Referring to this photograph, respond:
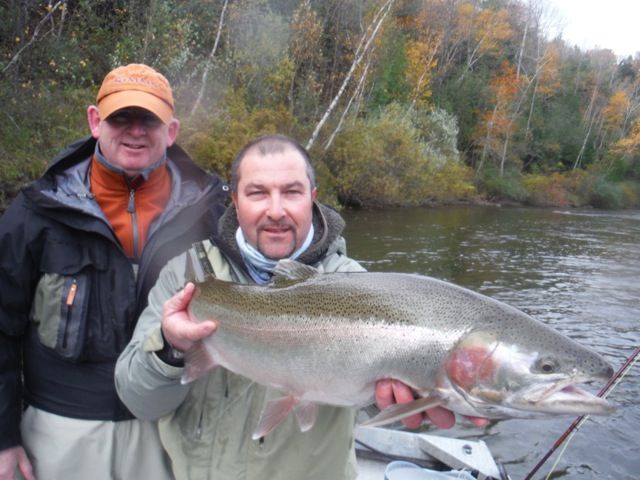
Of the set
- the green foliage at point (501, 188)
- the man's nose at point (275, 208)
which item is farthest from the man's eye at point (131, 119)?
the green foliage at point (501, 188)

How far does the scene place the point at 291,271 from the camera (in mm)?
2131

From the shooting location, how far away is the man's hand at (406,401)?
192 cm

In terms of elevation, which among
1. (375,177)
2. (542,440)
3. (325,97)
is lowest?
(542,440)

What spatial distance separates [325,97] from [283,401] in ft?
94.4

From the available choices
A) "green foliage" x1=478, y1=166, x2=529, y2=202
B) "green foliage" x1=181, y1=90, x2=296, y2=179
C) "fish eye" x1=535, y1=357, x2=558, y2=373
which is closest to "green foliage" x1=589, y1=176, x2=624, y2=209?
"green foliage" x1=478, y1=166, x2=529, y2=202

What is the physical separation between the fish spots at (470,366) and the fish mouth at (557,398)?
12 cm

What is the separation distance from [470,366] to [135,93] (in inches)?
75.8

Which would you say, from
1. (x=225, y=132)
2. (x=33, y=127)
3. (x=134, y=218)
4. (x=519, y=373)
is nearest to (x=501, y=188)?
(x=225, y=132)

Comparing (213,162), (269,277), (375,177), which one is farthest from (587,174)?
(269,277)

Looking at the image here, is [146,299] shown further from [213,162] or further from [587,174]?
[587,174]

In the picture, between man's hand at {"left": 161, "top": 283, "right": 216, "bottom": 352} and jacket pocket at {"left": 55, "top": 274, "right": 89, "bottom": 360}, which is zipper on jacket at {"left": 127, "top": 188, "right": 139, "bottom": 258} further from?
man's hand at {"left": 161, "top": 283, "right": 216, "bottom": 352}

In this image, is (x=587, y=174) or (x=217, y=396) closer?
(x=217, y=396)

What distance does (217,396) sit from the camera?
86.4 inches

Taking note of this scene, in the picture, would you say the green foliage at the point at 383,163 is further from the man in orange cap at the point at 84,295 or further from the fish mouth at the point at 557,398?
the fish mouth at the point at 557,398
